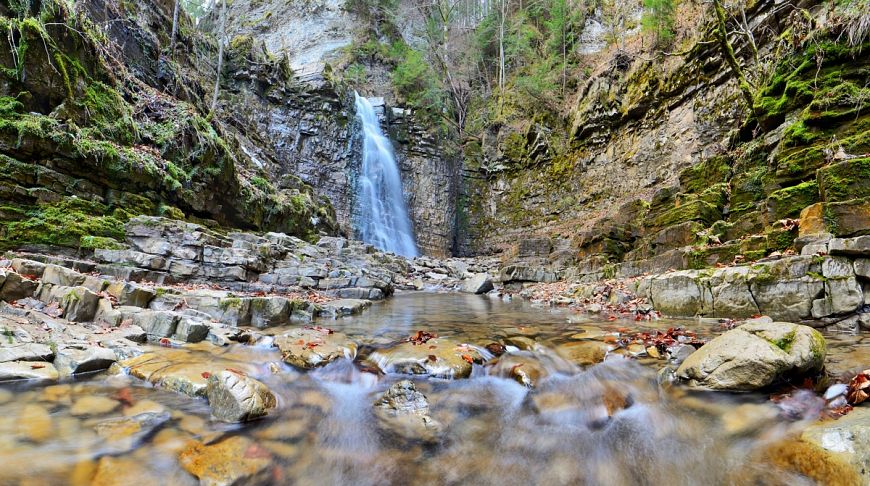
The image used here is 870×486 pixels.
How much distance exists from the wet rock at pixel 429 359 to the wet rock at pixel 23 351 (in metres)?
2.80

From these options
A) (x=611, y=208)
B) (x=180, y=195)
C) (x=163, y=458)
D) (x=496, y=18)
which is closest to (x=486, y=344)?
(x=163, y=458)

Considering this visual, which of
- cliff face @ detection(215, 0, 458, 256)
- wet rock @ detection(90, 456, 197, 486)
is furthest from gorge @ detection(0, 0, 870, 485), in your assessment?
cliff face @ detection(215, 0, 458, 256)

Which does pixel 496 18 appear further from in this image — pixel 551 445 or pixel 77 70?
pixel 551 445

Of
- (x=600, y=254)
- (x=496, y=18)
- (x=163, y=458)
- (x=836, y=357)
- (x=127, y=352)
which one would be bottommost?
(x=163, y=458)

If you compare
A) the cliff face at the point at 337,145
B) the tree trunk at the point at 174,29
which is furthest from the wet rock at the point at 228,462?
the tree trunk at the point at 174,29

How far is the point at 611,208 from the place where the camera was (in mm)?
17562

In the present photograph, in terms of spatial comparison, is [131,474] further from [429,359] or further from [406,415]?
[429,359]

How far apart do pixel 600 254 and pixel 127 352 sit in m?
10.8

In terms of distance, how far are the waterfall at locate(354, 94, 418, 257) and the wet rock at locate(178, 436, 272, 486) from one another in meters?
20.4

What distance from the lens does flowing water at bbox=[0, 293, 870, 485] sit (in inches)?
82.6

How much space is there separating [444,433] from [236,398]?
5.01 ft

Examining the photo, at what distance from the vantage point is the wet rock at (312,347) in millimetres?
3824

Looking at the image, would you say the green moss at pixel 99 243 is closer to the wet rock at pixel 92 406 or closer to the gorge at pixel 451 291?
the gorge at pixel 451 291

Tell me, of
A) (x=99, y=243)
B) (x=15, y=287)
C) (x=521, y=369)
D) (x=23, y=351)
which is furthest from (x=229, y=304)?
(x=99, y=243)
